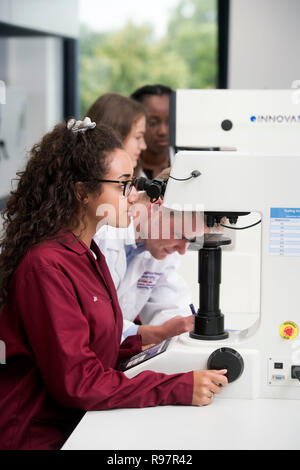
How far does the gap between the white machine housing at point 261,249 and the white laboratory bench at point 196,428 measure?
0.08 m

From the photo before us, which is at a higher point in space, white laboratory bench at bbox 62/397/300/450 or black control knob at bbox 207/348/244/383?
black control knob at bbox 207/348/244/383

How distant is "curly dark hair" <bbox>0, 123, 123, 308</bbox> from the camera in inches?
57.7

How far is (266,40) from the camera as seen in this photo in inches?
159

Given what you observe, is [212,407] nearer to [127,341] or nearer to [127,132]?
[127,341]

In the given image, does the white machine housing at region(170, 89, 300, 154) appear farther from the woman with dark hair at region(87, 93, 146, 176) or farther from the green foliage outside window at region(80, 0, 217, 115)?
the green foliage outside window at region(80, 0, 217, 115)

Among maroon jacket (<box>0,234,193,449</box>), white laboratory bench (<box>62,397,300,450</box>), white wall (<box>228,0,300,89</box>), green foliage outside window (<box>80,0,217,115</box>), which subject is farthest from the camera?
green foliage outside window (<box>80,0,217,115</box>)

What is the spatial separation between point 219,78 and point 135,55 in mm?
1628

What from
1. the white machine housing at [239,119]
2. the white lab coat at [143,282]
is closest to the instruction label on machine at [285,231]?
the white machine housing at [239,119]

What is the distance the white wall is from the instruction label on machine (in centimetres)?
286

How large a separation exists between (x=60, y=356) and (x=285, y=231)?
0.56 m

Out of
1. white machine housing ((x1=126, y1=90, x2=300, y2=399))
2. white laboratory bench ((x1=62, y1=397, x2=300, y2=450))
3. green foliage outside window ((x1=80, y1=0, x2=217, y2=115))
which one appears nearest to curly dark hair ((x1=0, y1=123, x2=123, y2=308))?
white machine housing ((x1=126, y1=90, x2=300, y2=399))

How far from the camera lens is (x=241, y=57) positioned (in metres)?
4.09

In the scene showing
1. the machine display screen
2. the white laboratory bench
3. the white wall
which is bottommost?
the white laboratory bench
